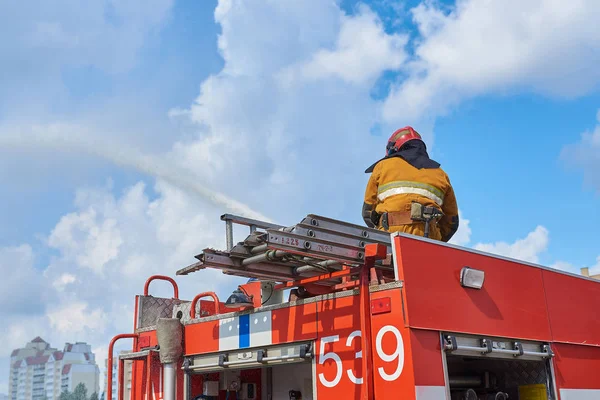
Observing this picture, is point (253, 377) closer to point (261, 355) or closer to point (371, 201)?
point (261, 355)

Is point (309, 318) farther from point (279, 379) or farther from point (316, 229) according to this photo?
point (279, 379)

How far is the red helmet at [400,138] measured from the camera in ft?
19.3

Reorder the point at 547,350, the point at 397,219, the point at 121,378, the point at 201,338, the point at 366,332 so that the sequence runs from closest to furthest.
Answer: the point at 366,332
the point at 547,350
the point at 397,219
the point at 201,338
the point at 121,378

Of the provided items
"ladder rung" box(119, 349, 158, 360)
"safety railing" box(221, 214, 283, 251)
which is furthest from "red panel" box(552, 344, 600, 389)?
"ladder rung" box(119, 349, 158, 360)

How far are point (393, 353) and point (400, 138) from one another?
237 cm

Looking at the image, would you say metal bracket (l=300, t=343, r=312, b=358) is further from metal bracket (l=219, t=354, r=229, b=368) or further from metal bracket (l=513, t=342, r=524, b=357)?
metal bracket (l=513, t=342, r=524, b=357)

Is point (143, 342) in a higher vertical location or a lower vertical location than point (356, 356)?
higher

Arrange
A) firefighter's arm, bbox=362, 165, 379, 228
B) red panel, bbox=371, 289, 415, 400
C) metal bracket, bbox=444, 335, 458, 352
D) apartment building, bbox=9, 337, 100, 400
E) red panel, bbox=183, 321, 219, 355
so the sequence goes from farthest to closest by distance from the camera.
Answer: apartment building, bbox=9, 337, 100, 400
firefighter's arm, bbox=362, 165, 379, 228
red panel, bbox=183, 321, 219, 355
metal bracket, bbox=444, 335, 458, 352
red panel, bbox=371, 289, 415, 400

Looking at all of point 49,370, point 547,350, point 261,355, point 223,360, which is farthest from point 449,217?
point 49,370

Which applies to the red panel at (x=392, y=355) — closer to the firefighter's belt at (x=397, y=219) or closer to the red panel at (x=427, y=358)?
the red panel at (x=427, y=358)

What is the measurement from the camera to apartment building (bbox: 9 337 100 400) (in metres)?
149

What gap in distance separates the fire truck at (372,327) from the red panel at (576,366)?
0.05ft

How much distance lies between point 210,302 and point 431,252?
3071 mm

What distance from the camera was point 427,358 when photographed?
13.6 ft
